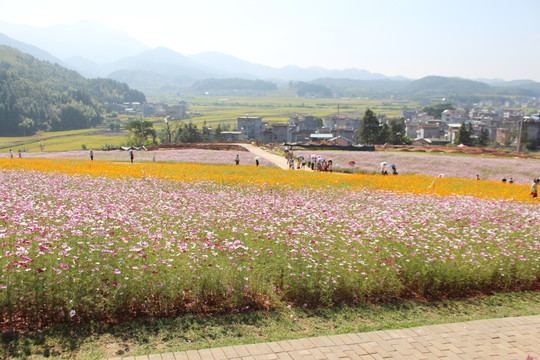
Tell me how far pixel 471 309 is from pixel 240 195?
10.2m

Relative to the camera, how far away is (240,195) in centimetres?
1741

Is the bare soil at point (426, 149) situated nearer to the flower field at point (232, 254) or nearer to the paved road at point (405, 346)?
the flower field at point (232, 254)

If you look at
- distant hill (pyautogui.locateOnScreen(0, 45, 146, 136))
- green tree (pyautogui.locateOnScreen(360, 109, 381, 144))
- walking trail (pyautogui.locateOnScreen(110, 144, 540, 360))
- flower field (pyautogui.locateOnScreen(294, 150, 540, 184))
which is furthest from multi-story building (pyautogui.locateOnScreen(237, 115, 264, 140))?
walking trail (pyautogui.locateOnScreen(110, 144, 540, 360))

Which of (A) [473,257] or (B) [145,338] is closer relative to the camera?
(B) [145,338]

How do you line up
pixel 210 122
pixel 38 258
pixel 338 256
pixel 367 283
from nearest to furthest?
pixel 38 258, pixel 367 283, pixel 338 256, pixel 210 122

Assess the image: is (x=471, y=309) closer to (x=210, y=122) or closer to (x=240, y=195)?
(x=240, y=195)

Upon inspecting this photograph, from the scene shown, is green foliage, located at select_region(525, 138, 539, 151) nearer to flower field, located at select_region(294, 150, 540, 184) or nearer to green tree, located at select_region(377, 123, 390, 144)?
green tree, located at select_region(377, 123, 390, 144)

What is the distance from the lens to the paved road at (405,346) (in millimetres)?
6797

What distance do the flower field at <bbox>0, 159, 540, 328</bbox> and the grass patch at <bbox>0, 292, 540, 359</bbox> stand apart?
299mm

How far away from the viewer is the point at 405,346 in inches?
287

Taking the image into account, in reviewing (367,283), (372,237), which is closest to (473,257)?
(372,237)

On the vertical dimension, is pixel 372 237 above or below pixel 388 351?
above

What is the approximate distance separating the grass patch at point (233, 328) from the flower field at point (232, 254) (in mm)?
299

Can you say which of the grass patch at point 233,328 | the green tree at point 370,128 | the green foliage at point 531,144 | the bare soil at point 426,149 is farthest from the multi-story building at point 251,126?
the grass patch at point 233,328
